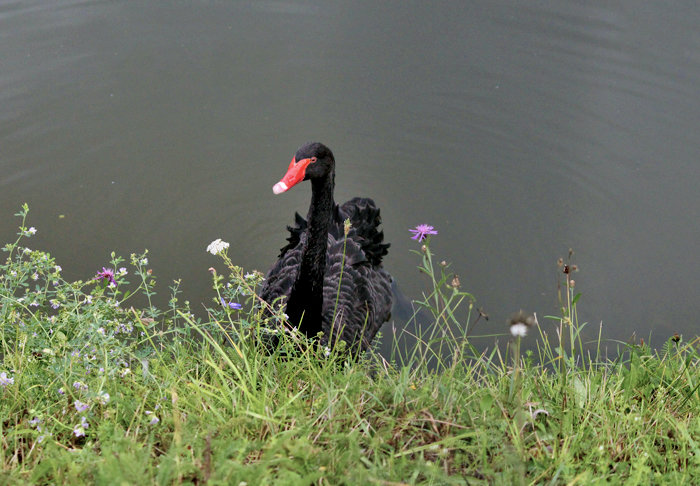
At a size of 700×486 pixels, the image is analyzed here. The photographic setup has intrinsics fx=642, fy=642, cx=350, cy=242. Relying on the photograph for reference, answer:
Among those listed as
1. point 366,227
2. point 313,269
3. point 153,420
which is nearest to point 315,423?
point 153,420

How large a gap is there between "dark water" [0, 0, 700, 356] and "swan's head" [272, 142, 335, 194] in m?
1.34

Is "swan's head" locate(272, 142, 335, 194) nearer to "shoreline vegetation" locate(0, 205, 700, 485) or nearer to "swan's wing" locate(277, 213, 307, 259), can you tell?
"shoreline vegetation" locate(0, 205, 700, 485)

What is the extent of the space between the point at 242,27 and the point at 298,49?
27.6 inches

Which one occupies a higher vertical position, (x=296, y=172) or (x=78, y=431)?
(x=296, y=172)

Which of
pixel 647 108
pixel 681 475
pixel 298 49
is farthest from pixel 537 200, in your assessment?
pixel 681 475

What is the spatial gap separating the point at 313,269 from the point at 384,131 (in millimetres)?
2453

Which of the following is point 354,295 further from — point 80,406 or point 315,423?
point 80,406

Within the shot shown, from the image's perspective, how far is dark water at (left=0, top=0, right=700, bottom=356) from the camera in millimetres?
4312

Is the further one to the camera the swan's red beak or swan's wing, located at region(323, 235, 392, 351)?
swan's wing, located at region(323, 235, 392, 351)

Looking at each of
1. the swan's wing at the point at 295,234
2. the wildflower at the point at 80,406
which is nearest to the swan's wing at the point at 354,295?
the swan's wing at the point at 295,234

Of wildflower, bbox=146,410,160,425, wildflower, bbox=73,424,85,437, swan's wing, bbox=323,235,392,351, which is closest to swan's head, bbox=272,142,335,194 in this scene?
swan's wing, bbox=323,235,392,351

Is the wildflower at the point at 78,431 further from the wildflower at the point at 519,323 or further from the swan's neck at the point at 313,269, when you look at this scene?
the swan's neck at the point at 313,269

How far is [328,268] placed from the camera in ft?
12.9

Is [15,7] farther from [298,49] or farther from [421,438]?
[421,438]
